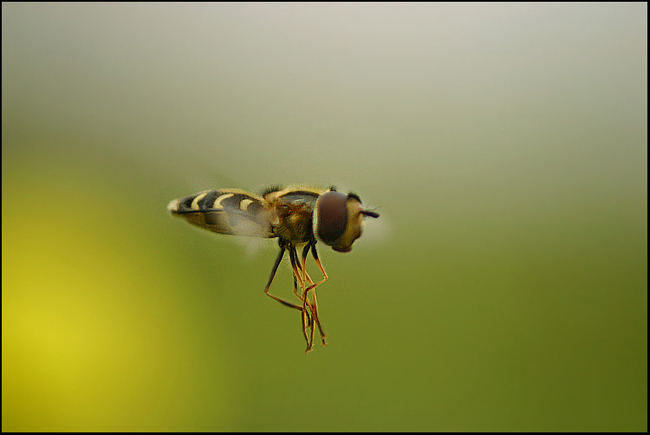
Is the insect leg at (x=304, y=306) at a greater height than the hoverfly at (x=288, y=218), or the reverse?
the hoverfly at (x=288, y=218)

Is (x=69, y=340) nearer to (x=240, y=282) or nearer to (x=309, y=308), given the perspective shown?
(x=240, y=282)

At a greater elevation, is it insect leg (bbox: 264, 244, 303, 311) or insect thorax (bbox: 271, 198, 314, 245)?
insect thorax (bbox: 271, 198, 314, 245)

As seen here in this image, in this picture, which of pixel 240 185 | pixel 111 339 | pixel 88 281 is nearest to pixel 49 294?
pixel 88 281

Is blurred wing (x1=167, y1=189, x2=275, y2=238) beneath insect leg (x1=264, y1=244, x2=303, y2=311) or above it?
above

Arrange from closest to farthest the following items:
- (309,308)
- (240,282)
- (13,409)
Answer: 1. (309,308)
2. (13,409)
3. (240,282)

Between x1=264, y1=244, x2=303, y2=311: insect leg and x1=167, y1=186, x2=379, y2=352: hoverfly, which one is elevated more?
x1=167, y1=186, x2=379, y2=352: hoverfly

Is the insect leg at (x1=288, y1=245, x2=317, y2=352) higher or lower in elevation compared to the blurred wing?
lower
